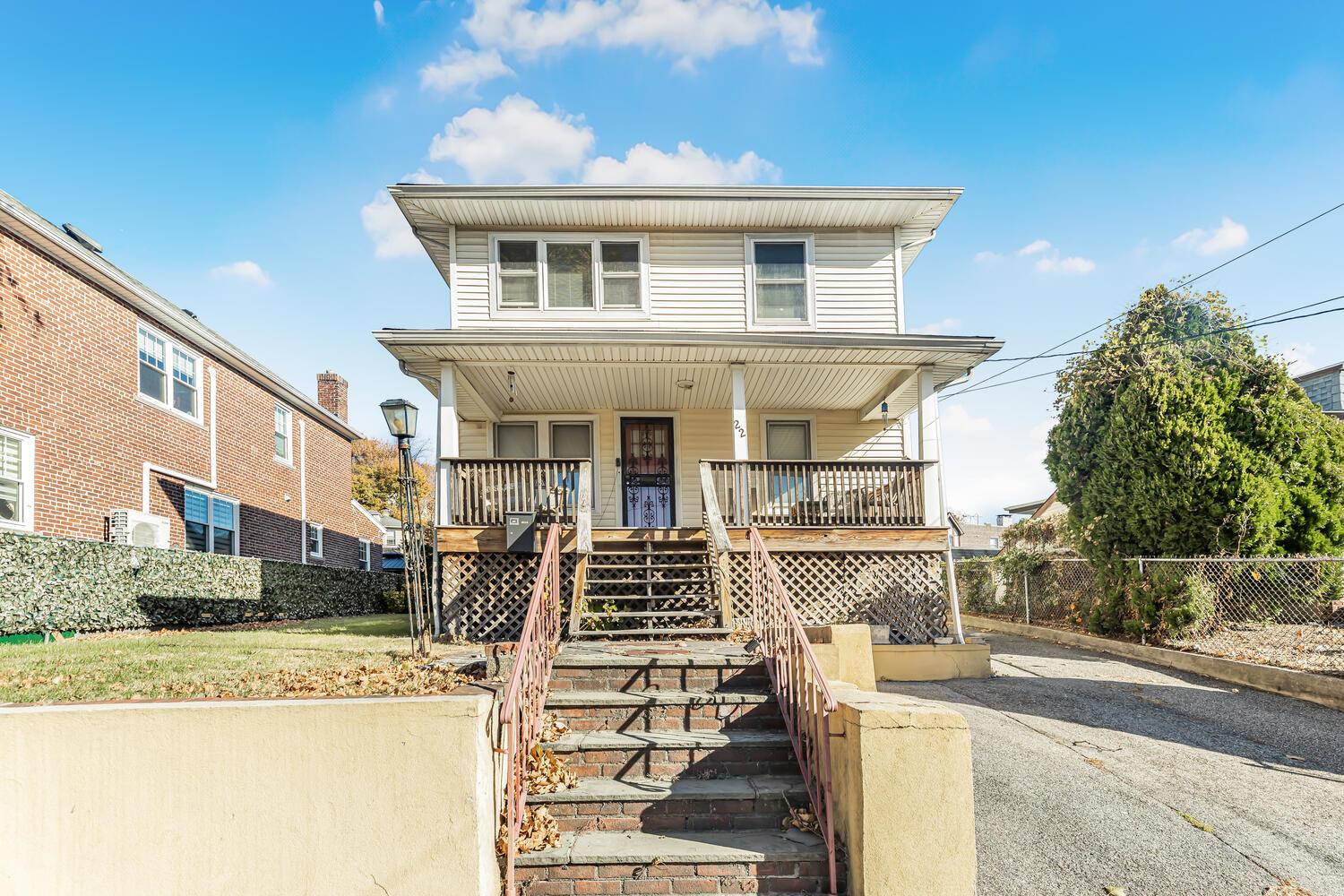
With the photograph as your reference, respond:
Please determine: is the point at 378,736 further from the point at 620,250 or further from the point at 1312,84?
the point at 1312,84

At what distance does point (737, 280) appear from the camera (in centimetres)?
1338

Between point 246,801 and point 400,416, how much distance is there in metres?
6.14

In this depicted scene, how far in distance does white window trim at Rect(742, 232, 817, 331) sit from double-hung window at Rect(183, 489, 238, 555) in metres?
11.9

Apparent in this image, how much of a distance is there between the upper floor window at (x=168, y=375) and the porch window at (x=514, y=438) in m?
6.62

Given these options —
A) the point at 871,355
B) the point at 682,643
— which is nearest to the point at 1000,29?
the point at 871,355

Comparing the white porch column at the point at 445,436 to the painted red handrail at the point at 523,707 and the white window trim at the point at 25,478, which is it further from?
the white window trim at the point at 25,478

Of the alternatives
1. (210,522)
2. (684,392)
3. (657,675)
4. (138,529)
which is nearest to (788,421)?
(684,392)

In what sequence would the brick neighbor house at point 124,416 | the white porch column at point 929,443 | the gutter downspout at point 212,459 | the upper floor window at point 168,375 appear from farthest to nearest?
the gutter downspout at point 212,459
the upper floor window at point 168,375
the brick neighbor house at point 124,416
the white porch column at point 929,443

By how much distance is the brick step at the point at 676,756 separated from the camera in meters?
4.90

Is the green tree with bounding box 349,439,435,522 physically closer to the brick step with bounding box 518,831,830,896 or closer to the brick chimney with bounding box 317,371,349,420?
the brick chimney with bounding box 317,371,349,420

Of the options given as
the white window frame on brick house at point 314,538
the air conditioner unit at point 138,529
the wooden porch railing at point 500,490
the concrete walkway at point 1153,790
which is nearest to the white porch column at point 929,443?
the concrete walkway at point 1153,790

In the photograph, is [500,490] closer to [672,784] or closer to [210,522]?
[672,784]

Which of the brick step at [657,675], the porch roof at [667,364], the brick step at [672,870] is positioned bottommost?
the brick step at [672,870]

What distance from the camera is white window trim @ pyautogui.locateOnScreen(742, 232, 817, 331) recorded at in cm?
1327
